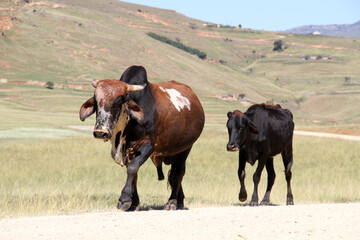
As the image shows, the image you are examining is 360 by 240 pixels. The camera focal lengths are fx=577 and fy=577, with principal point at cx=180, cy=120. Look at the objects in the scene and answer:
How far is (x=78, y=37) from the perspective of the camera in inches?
5891

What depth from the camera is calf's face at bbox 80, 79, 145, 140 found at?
316 inches

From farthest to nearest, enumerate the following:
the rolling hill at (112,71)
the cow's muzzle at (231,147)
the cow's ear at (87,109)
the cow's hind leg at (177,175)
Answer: the rolling hill at (112,71) → the cow's muzzle at (231,147) → the cow's hind leg at (177,175) → the cow's ear at (87,109)

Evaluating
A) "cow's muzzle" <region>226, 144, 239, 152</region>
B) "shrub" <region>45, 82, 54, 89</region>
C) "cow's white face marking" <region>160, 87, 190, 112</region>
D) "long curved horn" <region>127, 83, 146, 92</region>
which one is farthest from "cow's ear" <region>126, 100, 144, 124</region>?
"shrub" <region>45, 82, 54, 89</region>

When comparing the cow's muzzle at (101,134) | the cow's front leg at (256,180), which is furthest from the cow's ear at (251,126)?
the cow's muzzle at (101,134)

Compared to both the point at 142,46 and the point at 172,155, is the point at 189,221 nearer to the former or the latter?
the point at 172,155

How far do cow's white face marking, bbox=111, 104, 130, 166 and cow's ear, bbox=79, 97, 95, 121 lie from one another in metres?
0.43

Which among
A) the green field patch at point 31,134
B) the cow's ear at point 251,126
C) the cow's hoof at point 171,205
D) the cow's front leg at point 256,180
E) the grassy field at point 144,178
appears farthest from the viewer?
the green field patch at point 31,134

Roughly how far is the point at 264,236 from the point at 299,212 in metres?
1.54

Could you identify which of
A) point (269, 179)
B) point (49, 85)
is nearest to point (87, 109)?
point (269, 179)

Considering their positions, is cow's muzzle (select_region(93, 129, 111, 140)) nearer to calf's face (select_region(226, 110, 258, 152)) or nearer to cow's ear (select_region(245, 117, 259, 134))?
calf's face (select_region(226, 110, 258, 152))

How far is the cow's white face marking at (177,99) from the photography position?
1005 centimetres

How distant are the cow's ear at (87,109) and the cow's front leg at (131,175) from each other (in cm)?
100

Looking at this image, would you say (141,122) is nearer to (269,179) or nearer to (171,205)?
(171,205)

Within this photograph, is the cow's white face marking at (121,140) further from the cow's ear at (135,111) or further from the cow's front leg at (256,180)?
the cow's front leg at (256,180)
